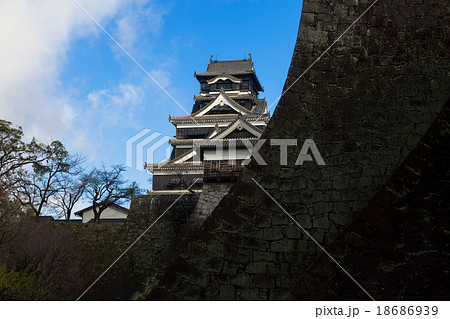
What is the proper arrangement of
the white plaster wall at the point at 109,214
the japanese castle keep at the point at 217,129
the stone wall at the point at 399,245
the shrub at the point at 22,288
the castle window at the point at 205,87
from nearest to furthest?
the stone wall at the point at 399,245 < the shrub at the point at 22,288 < the japanese castle keep at the point at 217,129 < the white plaster wall at the point at 109,214 < the castle window at the point at 205,87

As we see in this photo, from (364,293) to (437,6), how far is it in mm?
4531

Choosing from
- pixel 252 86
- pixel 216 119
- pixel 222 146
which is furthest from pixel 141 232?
pixel 252 86

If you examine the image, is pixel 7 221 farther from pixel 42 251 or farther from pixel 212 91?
pixel 212 91

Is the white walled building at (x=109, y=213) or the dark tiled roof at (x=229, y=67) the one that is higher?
the dark tiled roof at (x=229, y=67)

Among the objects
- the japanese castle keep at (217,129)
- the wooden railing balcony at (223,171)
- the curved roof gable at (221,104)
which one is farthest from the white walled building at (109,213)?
the wooden railing balcony at (223,171)

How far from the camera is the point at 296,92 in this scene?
230 inches

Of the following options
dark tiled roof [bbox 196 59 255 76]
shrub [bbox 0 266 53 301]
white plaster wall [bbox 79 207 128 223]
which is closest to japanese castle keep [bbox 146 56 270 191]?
dark tiled roof [bbox 196 59 255 76]

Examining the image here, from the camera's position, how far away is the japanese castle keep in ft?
58.6

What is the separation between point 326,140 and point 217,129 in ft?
61.6

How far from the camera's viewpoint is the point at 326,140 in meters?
5.73

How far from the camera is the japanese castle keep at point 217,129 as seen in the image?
58.6 ft

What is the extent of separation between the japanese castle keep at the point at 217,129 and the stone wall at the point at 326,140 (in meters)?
5.67

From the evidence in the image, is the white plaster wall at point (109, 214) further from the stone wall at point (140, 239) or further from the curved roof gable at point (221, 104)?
the stone wall at point (140, 239)

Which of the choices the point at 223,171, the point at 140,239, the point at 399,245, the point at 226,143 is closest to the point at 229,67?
the point at 226,143
